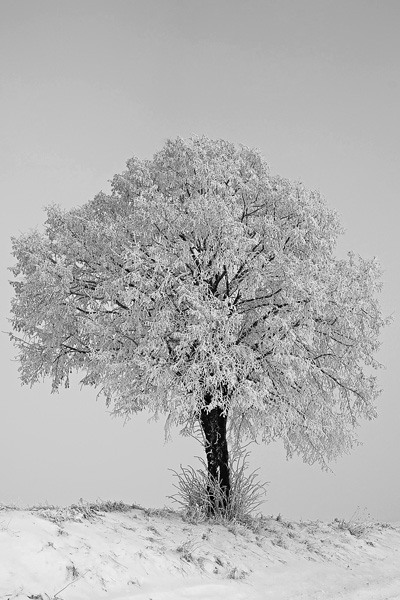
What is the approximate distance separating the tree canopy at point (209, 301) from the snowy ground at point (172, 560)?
246cm

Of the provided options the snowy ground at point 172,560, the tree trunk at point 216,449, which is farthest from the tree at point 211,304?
the snowy ground at point 172,560

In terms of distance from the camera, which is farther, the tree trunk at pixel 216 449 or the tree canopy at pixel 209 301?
the tree trunk at pixel 216 449


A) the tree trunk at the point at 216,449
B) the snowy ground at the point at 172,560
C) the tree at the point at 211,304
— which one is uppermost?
the tree at the point at 211,304

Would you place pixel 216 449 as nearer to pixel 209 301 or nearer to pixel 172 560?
pixel 209 301

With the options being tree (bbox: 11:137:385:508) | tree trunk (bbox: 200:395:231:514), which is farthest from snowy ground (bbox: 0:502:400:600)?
tree (bbox: 11:137:385:508)

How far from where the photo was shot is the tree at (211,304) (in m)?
12.8

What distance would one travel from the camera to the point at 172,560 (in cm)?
936

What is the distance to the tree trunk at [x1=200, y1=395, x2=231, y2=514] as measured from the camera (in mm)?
13859

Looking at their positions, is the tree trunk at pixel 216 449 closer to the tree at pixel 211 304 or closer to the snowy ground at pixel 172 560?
the tree at pixel 211 304

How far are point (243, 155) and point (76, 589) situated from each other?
11.8 m

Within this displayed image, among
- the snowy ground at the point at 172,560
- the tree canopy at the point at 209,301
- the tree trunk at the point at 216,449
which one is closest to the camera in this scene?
the snowy ground at the point at 172,560

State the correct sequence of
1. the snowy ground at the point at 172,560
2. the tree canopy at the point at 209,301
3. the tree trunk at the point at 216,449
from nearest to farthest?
the snowy ground at the point at 172,560 < the tree canopy at the point at 209,301 < the tree trunk at the point at 216,449

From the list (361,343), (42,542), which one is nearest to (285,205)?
(361,343)

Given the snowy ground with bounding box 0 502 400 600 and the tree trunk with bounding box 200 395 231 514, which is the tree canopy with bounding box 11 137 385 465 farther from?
the snowy ground with bounding box 0 502 400 600
